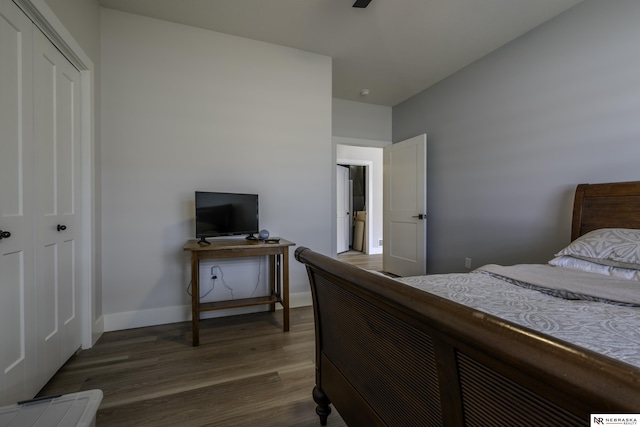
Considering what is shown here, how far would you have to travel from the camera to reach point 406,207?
395 cm

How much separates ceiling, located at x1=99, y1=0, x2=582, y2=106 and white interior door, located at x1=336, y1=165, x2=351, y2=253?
3485 mm

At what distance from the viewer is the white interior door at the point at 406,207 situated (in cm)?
365

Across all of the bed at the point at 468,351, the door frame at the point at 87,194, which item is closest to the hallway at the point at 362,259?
the bed at the point at 468,351

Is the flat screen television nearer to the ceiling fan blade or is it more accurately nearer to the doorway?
the ceiling fan blade

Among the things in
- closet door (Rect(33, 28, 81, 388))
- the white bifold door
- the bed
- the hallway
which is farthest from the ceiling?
the hallway

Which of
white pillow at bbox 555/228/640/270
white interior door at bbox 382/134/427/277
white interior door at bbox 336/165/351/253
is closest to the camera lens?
white pillow at bbox 555/228/640/270

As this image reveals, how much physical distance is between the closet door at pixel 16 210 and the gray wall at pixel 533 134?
3719 mm

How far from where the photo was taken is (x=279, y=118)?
2.84m

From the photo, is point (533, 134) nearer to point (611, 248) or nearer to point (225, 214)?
point (611, 248)

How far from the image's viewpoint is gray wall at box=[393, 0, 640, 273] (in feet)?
6.75

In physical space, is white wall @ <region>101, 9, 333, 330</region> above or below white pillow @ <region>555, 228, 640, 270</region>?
above

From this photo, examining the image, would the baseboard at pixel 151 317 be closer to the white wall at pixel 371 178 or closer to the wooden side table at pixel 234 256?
the wooden side table at pixel 234 256

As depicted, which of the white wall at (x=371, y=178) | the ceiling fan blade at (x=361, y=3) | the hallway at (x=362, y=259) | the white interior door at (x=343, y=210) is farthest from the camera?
the white interior door at (x=343, y=210)

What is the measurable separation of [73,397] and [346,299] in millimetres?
1152
